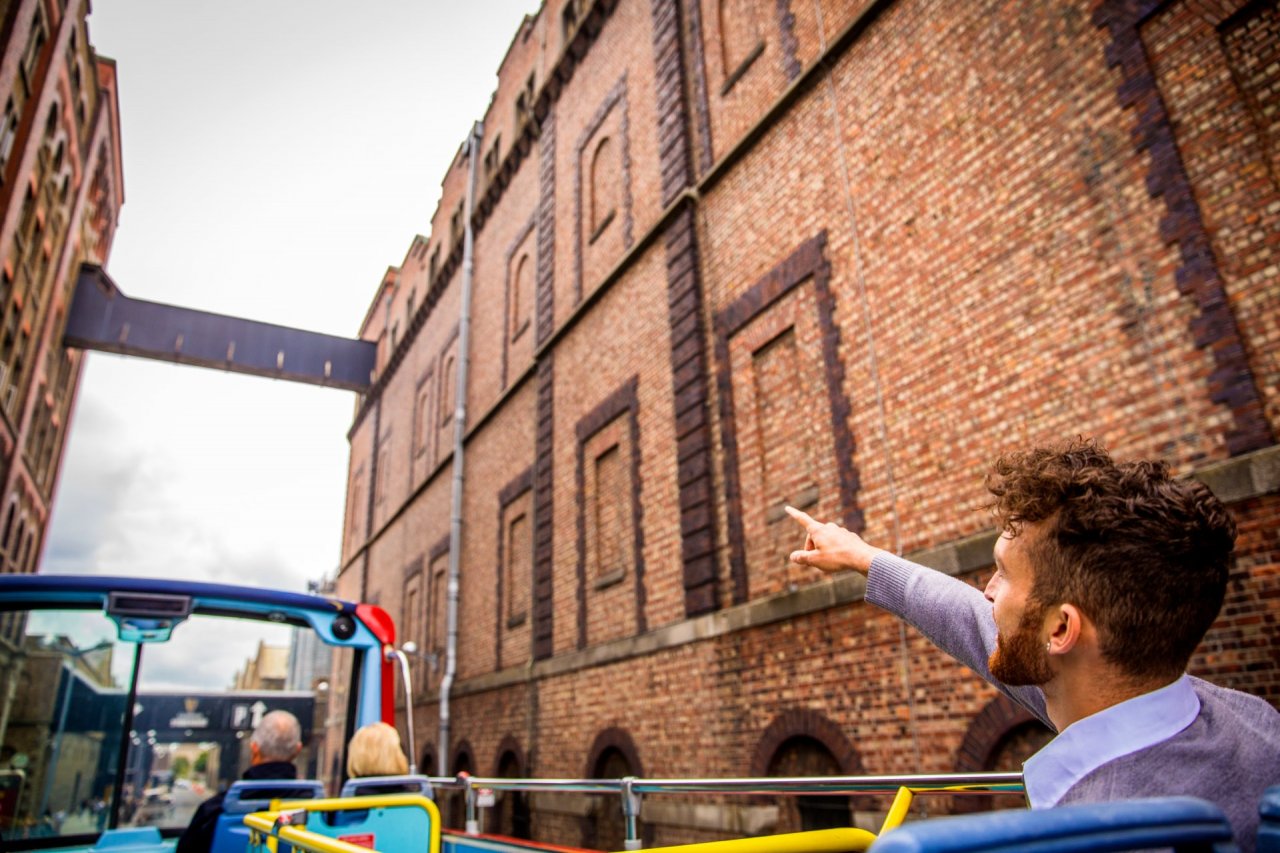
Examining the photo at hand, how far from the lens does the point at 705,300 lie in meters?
10.4

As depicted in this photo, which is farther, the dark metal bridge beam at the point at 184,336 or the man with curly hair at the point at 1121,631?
the dark metal bridge beam at the point at 184,336

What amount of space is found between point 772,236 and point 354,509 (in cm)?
2351

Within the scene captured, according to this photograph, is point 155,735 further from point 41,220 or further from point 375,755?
point 41,220

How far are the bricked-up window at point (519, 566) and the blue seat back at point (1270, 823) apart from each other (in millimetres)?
13844

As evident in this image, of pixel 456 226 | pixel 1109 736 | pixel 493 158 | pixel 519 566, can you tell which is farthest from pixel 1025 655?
pixel 456 226

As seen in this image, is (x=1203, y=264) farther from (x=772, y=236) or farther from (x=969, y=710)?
(x=772, y=236)

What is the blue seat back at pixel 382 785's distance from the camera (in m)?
4.20

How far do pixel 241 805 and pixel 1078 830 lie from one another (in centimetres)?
488

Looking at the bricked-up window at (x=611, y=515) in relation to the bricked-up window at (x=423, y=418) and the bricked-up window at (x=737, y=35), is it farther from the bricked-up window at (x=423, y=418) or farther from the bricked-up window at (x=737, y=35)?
the bricked-up window at (x=423, y=418)

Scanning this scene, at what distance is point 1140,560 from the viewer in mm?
1366

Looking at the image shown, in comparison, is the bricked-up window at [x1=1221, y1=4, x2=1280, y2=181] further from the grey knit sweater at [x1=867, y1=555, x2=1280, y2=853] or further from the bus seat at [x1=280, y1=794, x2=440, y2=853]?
the bus seat at [x1=280, y1=794, x2=440, y2=853]

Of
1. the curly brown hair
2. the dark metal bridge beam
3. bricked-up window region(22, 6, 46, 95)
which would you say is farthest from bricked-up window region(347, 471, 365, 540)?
the curly brown hair

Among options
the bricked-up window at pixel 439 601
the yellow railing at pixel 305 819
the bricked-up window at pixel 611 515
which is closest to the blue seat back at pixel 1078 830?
the yellow railing at pixel 305 819

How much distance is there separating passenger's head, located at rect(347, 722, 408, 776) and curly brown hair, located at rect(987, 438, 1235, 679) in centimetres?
404
